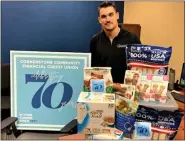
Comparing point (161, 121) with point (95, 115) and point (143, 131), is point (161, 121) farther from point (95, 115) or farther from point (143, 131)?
point (95, 115)

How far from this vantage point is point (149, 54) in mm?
1355

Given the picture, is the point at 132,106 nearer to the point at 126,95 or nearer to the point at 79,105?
the point at 126,95

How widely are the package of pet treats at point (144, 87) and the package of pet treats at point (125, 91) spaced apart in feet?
0.16

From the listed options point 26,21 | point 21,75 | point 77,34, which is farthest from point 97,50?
point 26,21

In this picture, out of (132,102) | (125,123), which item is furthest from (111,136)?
(132,102)

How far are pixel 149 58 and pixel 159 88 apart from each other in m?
0.17

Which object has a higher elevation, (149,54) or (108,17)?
(108,17)

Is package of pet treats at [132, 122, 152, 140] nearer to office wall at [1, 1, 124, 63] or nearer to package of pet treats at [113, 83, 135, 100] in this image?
package of pet treats at [113, 83, 135, 100]

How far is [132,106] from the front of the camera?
4.11 ft

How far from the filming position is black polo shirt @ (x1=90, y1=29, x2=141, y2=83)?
231 cm

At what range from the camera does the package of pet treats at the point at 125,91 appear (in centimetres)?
129

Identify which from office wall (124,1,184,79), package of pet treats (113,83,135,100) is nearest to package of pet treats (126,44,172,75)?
package of pet treats (113,83,135,100)

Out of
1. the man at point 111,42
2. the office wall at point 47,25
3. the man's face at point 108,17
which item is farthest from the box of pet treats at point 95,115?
the office wall at point 47,25

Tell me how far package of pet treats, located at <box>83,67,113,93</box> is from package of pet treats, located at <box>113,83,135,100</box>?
34 mm
